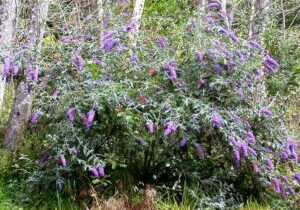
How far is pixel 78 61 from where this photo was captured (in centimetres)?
519

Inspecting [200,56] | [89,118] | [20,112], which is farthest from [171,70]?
[20,112]

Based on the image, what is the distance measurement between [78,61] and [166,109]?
3.39 ft

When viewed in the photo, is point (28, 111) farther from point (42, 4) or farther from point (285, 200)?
point (285, 200)

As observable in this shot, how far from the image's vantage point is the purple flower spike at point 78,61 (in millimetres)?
5126

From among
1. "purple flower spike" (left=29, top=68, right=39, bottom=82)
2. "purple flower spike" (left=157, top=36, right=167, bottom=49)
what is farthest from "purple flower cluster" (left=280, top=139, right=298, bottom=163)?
"purple flower spike" (left=29, top=68, right=39, bottom=82)

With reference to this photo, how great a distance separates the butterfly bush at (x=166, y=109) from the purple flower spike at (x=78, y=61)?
0.01 m

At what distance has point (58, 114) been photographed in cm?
528

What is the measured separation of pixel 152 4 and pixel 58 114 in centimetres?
622

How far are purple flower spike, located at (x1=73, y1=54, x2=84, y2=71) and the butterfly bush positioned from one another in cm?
1

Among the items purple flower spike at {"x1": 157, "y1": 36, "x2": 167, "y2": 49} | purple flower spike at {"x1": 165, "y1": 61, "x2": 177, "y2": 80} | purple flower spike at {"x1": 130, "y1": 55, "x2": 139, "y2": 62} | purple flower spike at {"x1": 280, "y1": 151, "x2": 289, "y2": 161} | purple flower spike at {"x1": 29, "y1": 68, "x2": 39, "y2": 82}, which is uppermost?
purple flower spike at {"x1": 157, "y1": 36, "x2": 167, "y2": 49}

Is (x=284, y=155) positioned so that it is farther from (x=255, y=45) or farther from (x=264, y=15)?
(x=264, y=15)

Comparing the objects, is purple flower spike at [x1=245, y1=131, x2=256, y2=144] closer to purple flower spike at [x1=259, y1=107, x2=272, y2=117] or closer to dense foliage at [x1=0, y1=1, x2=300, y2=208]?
dense foliage at [x1=0, y1=1, x2=300, y2=208]

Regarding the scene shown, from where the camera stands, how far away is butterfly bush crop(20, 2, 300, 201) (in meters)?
5.06

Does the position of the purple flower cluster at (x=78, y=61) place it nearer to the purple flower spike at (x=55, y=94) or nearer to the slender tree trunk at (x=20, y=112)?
the purple flower spike at (x=55, y=94)
